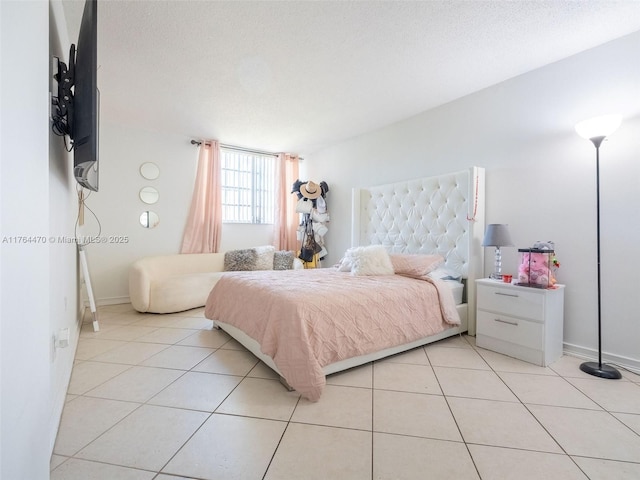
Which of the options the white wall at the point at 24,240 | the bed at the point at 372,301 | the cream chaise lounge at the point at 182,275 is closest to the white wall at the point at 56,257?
the white wall at the point at 24,240

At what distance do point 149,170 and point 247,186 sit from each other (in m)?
1.53

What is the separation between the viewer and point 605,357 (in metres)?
2.19

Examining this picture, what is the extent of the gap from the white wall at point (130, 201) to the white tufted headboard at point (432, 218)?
9.03 feet

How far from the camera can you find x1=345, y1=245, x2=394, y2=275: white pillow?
2822 millimetres

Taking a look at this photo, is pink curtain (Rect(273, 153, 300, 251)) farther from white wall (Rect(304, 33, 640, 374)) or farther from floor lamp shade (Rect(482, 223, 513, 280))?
floor lamp shade (Rect(482, 223, 513, 280))

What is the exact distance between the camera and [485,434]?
→ 140cm

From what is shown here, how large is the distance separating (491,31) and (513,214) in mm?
1558

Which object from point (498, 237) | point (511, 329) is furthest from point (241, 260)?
point (511, 329)

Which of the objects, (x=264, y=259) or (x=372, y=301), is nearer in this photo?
(x=372, y=301)

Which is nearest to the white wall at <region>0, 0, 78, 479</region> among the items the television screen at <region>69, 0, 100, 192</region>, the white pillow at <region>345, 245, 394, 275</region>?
the television screen at <region>69, 0, 100, 192</region>

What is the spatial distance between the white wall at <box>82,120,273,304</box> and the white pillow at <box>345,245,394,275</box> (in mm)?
2993

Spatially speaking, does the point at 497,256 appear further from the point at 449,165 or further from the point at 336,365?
the point at 336,365

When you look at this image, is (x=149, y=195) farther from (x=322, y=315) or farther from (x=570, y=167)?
(x=570, y=167)

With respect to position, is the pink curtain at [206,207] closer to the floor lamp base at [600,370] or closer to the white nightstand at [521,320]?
the white nightstand at [521,320]
